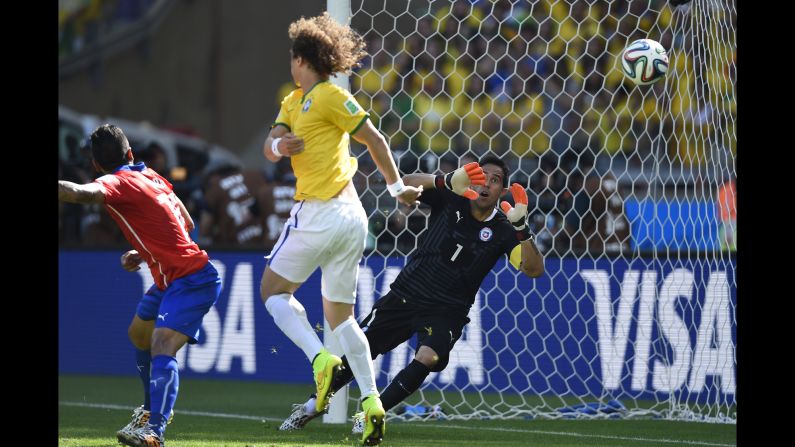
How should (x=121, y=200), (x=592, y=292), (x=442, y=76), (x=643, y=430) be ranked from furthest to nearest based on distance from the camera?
(x=442, y=76), (x=592, y=292), (x=643, y=430), (x=121, y=200)

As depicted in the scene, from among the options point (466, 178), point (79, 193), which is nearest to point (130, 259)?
point (79, 193)

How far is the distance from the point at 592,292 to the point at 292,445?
3995 millimetres

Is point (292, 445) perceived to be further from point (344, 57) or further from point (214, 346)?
point (214, 346)

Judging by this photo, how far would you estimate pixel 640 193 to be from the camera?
44.4ft

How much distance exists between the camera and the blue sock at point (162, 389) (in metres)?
6.25

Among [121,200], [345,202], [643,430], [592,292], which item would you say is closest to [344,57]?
[345,202]

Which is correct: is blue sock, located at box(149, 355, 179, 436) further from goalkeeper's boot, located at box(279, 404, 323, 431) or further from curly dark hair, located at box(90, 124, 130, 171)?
goalkeeper's boot, located at box(279, 404, 323, 431)

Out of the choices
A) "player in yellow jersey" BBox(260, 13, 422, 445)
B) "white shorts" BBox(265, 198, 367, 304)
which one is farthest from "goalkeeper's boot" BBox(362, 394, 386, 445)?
"white shorts" BBox(265, 198, 367, 304)

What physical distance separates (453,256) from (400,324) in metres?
0.57

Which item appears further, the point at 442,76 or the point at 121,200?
the point at 442,76

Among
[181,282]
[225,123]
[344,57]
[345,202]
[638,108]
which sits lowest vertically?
[181,282]

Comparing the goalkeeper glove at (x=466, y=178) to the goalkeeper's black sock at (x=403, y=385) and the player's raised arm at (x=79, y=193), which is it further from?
the player's raised arm at (x=79, y=193)

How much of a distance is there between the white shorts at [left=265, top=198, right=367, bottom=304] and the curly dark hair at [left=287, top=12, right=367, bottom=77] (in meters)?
0.72

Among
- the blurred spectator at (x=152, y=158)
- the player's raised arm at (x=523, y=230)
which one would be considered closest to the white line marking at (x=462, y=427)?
the player's raised arm at (x=523, y=230)
